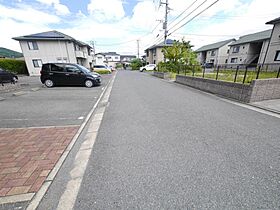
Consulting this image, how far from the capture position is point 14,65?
945 inches

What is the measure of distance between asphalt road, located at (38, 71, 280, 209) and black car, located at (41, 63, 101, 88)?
26.0 ft

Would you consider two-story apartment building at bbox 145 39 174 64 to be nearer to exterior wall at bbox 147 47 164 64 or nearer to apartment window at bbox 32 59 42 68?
exterior wall at bbox 147 47 164 64

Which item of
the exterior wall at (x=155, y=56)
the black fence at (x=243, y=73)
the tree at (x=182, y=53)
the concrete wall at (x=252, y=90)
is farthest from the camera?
the exterior wall at (x=155, y=56)

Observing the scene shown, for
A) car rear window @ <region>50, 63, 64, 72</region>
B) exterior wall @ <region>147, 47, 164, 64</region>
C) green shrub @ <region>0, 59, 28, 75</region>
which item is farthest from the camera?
exterior wall @ <region>147, 47, 164, 64</region>

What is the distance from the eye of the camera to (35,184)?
6.96 ft

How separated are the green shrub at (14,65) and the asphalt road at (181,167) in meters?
27.8

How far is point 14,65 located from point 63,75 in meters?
20.3

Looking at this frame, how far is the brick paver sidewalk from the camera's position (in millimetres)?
2135

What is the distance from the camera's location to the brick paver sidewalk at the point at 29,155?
2135 millimetres

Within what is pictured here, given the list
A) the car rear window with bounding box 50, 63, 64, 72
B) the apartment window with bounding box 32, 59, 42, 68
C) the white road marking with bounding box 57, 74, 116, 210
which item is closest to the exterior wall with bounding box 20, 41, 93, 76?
the apartment window with bounding box 32, 59, 42, 68

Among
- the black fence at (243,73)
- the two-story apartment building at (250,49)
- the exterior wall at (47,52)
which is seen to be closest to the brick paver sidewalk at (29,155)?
the black fence at (243,73)

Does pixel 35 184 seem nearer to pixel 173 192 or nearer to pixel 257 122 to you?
pixel 173 192

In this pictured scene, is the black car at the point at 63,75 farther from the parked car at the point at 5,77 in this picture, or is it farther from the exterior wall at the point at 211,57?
the exterior wall at the point at 211,57

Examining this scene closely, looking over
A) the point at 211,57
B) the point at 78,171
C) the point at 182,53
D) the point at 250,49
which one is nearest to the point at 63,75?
the point at 78,171
